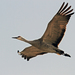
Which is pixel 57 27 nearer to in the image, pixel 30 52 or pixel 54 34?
pixel 54 34

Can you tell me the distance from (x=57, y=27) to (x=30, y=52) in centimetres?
372

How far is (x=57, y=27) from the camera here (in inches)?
866

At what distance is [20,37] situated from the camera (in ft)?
72.2

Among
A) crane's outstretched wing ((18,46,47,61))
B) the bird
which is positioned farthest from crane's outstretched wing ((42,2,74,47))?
crane's outstretched wing ((18,46,47,61))

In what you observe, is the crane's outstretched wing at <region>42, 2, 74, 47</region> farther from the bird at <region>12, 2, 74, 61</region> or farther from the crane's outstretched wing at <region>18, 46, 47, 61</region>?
the crane's outstretched wing at <region>18, 46, 47, 61</region>

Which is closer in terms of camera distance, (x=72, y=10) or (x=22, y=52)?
(x=72, y=10)

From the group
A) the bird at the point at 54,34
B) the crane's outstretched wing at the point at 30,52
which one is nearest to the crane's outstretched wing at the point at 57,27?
the bird at the point at 54,34

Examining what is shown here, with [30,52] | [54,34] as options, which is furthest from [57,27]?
[30,52]

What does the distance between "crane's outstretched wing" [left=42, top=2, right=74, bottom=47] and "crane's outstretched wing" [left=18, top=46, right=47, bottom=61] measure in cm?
175

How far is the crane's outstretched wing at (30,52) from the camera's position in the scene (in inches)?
950

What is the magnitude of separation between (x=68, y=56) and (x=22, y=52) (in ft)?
13.1

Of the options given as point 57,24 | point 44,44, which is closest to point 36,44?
point 44,44

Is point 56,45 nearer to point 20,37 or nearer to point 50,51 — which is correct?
point 50,51

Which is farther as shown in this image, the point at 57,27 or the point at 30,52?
the point at 30,52
